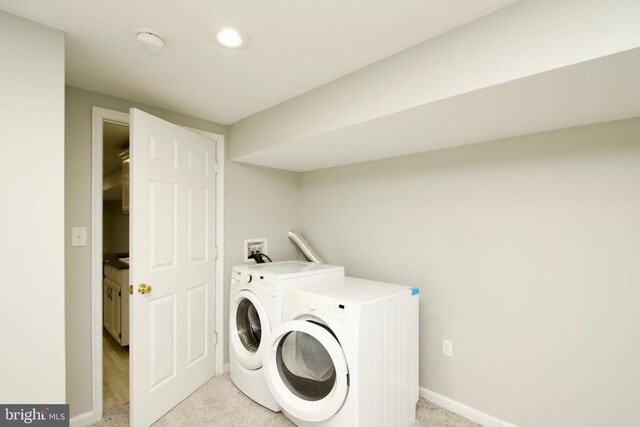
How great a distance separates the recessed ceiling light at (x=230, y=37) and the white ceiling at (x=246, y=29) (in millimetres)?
31

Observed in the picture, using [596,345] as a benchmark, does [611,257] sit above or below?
above

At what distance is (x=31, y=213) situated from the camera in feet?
4.17

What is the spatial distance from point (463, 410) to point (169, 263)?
7.16 feet

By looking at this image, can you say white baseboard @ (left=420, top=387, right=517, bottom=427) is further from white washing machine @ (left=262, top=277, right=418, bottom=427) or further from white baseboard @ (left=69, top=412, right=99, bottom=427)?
white baseboard @ (left=69, top=412, right=99, bottom=427)

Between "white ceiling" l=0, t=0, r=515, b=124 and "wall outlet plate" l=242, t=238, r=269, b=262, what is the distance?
1.31 meters

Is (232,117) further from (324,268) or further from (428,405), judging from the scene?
(428,405)

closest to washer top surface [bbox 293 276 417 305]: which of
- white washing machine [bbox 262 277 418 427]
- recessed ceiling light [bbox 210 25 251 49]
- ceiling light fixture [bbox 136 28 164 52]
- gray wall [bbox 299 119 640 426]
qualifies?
white washing machine [bbox 262 277 418 427]

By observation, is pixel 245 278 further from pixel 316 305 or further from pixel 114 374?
pixel 114 374

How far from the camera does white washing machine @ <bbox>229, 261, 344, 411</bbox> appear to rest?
2033mm

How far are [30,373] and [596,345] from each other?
2.64 meters

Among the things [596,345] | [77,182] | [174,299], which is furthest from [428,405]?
[77,182]

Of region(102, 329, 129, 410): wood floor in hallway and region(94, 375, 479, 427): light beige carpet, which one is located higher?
region(94, 375, 479, 427): light beige carpet

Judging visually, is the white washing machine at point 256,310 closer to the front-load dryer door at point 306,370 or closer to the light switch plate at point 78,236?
the front-load dryer door at point 306,370

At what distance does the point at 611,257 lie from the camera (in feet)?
5.00
